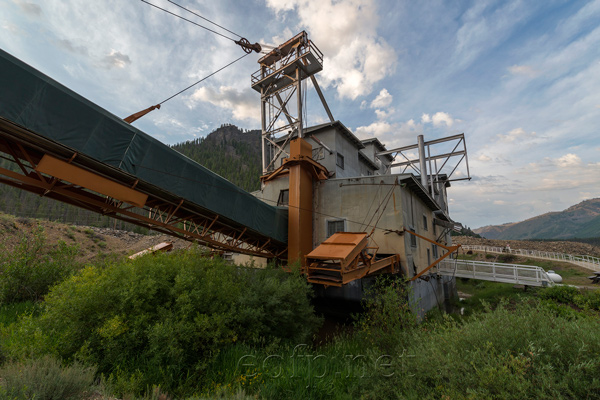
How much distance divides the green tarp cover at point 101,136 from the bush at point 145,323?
316 cm

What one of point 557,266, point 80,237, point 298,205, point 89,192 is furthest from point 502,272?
point 80,237

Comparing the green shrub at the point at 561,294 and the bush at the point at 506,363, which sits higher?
the bush at the point at 506,363

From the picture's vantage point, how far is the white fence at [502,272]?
13.9 meters

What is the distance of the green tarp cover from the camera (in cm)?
604

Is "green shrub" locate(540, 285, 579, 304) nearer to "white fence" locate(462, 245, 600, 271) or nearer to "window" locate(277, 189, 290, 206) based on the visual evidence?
"window" locate(277, 189, 290, 206)

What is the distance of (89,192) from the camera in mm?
8055

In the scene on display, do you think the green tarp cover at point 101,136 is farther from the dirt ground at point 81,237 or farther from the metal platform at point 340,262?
the dirt ground at point 81,237

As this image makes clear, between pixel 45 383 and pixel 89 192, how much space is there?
19.6ft

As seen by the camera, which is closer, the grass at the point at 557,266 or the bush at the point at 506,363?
the bush at the point at 506,363

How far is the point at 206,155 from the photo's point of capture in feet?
351

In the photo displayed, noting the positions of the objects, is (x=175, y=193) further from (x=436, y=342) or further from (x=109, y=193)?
(x=436, y=342)

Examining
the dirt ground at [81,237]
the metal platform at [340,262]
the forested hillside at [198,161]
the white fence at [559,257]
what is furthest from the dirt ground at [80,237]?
the white fence at [559,257]

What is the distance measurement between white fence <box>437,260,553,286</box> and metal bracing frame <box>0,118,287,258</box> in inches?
507

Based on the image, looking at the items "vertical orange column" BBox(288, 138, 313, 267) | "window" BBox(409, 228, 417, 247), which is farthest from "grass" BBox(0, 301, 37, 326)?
"window" BBox(409, 228, 417, 247)
